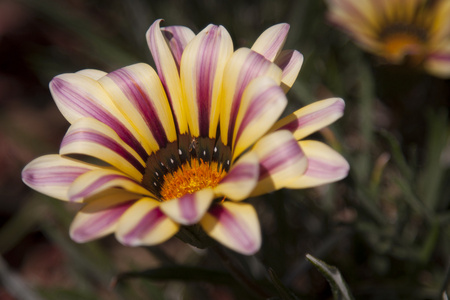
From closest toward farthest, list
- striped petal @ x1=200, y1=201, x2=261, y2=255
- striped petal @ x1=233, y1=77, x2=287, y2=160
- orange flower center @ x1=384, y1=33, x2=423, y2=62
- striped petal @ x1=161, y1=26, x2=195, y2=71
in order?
striped petal @ x1=200, y1=201, x2=261, y2=255 → striped petal @ x1=233, y1=77, x2=287, y2=160 → striped petal @ x1=161, y1=26, x2=195, y2=71 → orange flower center @ x1=384, y1=33, x2=423, y2=62

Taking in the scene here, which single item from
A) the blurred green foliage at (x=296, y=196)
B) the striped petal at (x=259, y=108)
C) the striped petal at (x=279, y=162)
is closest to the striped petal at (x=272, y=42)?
the striped petal at (x=259, y=108)

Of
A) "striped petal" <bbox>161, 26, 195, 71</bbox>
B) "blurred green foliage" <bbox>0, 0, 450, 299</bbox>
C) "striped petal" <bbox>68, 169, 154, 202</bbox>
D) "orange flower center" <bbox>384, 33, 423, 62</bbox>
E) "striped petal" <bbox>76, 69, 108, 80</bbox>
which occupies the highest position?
"striped petal" <bbox>161, 26, 195, 71</bbox>

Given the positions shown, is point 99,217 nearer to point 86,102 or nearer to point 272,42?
point 86,102

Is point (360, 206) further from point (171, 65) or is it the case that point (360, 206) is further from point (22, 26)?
point (22, 26)

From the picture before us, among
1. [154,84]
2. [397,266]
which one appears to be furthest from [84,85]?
[397,266]

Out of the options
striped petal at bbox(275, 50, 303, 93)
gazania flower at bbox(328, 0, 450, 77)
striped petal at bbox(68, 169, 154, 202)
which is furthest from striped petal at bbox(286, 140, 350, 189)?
gazania flower at bbox(328, 0, 450, 77)

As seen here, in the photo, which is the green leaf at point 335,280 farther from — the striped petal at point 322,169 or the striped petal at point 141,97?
the striped petal at point 141,97

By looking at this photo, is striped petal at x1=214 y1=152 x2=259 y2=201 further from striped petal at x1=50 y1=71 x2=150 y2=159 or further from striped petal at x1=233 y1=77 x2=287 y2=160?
striped petal at x1=50 y1=71 x2=150 y2=159
